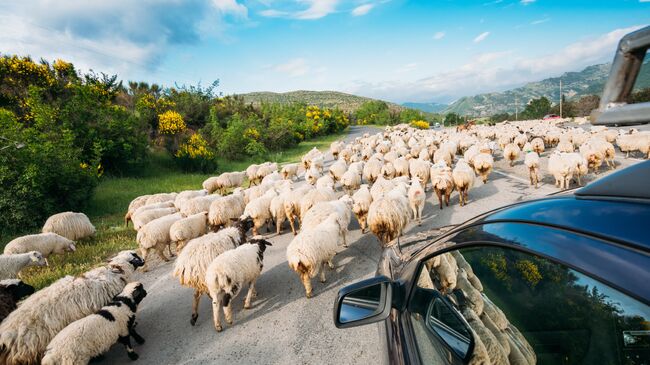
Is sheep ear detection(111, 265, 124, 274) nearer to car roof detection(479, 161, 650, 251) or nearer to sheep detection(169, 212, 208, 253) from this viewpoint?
sheep detection(169, 212, 208, 253)

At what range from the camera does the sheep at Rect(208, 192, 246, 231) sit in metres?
7.97

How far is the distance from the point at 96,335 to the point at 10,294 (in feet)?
6.94

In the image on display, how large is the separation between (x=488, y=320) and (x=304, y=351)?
292 cm

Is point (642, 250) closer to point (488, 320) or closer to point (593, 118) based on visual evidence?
point (593, 118)

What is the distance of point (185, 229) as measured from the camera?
276 inches

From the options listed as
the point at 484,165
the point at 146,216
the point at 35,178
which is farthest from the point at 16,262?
the point at 484,165

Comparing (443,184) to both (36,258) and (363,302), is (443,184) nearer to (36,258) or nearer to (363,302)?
(363,302)

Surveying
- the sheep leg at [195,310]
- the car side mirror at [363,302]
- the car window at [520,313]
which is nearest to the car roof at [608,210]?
the car window at [520,313]

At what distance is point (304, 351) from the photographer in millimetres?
3764

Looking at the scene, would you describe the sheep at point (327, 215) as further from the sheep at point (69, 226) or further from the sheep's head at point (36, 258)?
the sheep at point (69, 226)

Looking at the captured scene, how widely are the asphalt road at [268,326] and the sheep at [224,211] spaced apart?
4.93 feet

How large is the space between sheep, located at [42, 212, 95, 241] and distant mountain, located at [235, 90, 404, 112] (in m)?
89.3

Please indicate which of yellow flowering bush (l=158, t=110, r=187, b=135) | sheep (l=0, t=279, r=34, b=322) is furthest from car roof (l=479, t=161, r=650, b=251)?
yellow flowering bush (l=158, t=110, r=187, b=135)

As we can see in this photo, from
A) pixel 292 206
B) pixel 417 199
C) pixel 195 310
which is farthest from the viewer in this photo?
pixel 292 206
